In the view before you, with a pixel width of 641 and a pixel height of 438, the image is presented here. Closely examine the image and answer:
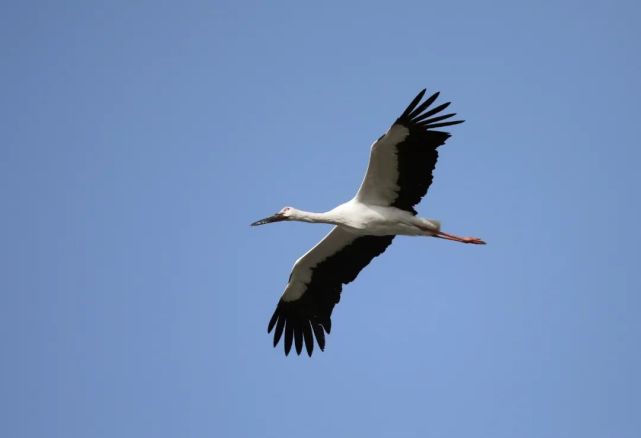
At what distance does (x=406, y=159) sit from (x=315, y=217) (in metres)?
1.95

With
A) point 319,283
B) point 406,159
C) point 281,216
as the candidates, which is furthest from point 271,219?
point 406,159

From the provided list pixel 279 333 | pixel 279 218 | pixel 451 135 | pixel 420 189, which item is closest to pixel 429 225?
pixel 420 189

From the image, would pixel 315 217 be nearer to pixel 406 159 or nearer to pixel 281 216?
pixel 281 216

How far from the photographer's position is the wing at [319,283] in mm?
15984

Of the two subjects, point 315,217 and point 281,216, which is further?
point 281,216

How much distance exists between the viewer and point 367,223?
14.7 metres

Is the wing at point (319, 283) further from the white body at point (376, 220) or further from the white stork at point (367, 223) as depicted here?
the white body at point (376, 220)

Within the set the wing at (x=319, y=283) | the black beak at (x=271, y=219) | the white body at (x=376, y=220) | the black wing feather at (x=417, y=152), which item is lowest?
the wing at (x=319, y=283)

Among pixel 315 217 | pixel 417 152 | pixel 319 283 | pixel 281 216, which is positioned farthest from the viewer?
pixel 319 283

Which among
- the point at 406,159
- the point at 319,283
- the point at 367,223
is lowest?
the point at 319,283

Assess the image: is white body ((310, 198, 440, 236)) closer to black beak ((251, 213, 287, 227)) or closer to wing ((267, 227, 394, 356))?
wing ((267, 227, 394, 356))

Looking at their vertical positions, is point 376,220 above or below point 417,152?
below

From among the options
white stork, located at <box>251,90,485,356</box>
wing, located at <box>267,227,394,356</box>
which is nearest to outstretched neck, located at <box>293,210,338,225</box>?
white stork, located at <box>251,90,485,356</box>

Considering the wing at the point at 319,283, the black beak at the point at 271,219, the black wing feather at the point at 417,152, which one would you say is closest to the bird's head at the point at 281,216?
the black beak at the point at 271,219
